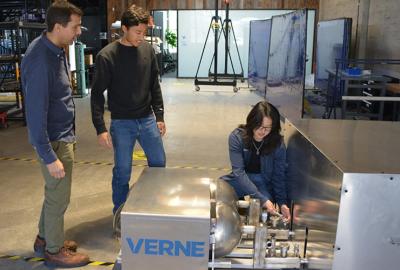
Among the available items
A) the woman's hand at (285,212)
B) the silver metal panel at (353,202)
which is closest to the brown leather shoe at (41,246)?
the woman's hand at (285,212)

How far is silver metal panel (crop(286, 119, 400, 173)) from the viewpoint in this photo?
1.44m

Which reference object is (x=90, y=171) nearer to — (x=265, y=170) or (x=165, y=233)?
(x=265, y=170)

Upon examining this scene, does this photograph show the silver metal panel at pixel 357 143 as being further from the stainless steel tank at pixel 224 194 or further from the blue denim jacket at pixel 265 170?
the stainless steel tank at pixel 224 194

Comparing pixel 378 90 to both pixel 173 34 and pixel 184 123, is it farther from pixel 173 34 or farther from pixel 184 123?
pixel 173 34

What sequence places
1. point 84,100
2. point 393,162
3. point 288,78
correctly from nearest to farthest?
point 393,162
point 288,78
point 84,100

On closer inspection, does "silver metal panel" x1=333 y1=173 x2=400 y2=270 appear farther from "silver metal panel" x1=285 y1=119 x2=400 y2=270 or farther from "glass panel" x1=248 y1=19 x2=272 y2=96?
"glass panel" x1=248 y1=19 x2=272 y2=96

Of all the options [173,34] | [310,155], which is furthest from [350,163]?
[173,34]

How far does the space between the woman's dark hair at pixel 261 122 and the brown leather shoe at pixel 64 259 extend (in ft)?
4.12

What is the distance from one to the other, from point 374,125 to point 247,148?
2.52ft

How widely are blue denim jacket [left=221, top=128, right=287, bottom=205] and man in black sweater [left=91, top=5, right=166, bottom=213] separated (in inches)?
24.2

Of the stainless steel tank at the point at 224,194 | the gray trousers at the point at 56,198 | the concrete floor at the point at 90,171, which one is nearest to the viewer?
the stainless steel tank at the point at 224,194

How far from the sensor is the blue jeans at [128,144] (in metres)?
2.82

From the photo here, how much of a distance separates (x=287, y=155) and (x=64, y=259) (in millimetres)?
1477

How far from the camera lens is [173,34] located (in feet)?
53.8
